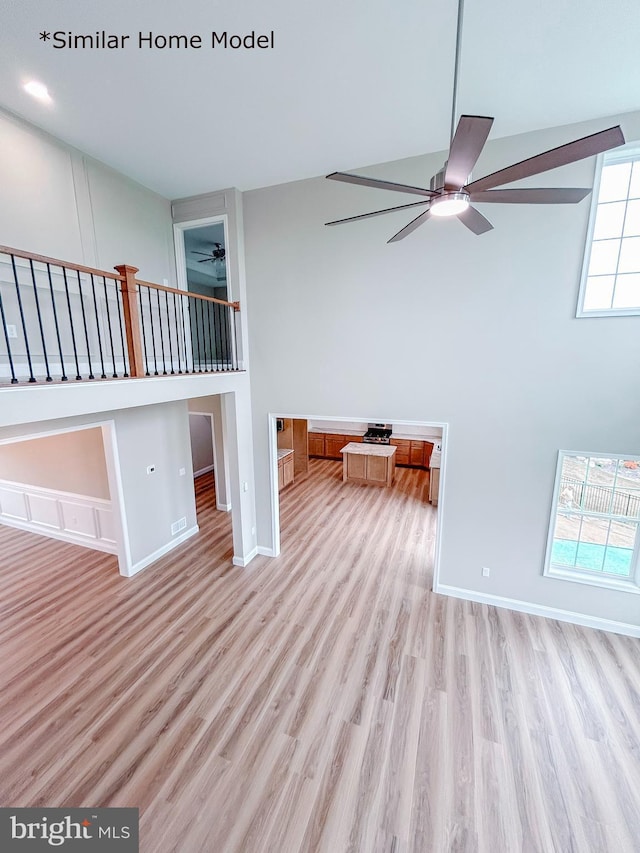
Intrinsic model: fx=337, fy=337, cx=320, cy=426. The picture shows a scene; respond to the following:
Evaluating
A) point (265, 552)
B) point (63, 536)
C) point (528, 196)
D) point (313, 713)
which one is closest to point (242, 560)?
point (265, 552)

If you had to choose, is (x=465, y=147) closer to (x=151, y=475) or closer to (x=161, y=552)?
(x=151, y=475)

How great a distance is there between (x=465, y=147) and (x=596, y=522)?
4103 millimetres

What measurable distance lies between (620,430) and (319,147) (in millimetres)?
4330

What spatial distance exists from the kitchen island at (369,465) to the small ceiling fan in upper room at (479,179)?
6627 millimetres

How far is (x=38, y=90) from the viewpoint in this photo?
2.87m

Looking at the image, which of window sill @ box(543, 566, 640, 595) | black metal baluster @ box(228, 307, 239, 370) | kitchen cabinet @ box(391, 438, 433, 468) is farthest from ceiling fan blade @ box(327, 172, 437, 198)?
kitchen cabinet @ box(391, 438, 433, 468)

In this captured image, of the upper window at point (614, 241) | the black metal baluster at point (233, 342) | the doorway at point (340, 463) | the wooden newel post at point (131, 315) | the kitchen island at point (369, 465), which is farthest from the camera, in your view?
the kitchen island at point (369, 465)

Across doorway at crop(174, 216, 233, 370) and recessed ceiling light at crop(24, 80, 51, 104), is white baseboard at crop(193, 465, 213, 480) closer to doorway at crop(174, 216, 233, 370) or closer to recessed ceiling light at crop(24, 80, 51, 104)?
doorway at crop(174, 216, 233, 370)

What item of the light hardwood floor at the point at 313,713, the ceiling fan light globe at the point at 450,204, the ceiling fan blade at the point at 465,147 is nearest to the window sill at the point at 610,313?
the ceiling fan light globe at the point at 450,204

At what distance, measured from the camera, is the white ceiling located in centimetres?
225

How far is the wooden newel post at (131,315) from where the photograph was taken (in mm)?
3156

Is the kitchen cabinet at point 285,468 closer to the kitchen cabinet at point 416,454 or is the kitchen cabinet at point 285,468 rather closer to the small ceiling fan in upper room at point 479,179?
Result: the kitchen cabinet at point 416,454

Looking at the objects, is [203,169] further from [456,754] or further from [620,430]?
[456,754]

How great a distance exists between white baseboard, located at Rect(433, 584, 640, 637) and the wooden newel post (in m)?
4.44
